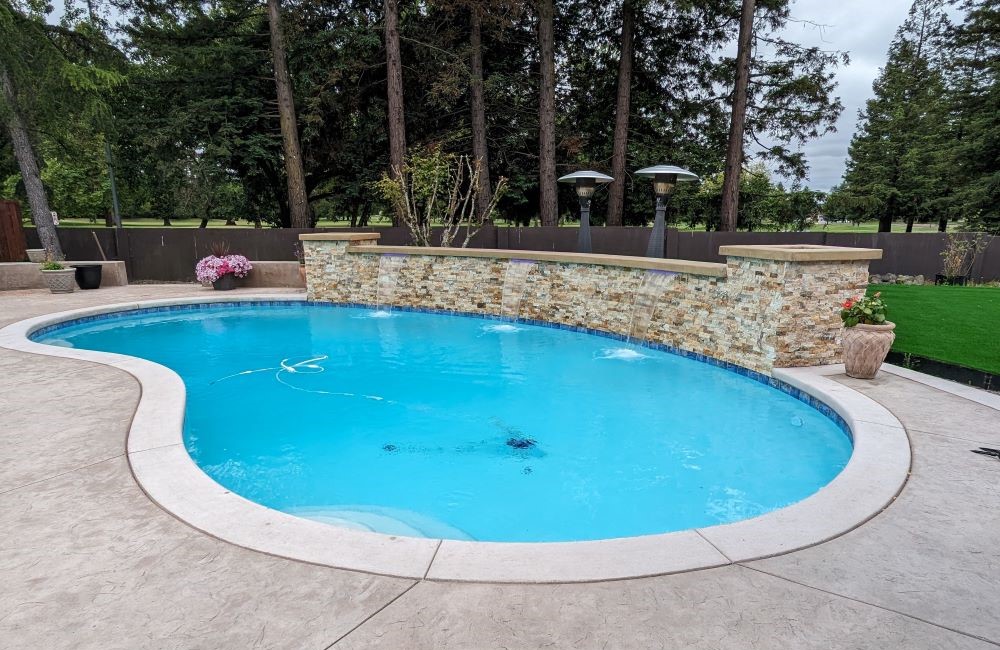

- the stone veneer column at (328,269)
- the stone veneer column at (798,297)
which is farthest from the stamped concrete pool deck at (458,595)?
the stone veneer column at (328,269)

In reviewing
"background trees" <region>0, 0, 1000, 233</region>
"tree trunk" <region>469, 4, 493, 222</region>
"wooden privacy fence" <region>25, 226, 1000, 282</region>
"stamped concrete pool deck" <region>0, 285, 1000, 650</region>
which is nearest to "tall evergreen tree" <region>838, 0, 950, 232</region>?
"background trees" <region>0, 0, 1000, 233</region>

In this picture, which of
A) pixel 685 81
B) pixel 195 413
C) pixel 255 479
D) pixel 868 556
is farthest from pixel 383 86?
pixel 868 556

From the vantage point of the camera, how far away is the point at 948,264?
15.1m

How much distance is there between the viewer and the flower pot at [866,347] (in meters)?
6.08

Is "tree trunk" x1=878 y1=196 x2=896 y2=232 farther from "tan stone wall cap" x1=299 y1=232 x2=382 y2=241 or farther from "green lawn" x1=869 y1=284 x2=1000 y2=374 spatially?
"tan stone wall cap" x1=299 y1=232 x2=382 y2=241

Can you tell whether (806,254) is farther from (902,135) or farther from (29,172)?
(902,135)

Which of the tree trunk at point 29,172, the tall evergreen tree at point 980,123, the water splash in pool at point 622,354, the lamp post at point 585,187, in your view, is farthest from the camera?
the tall evergreen tree at point 980,123

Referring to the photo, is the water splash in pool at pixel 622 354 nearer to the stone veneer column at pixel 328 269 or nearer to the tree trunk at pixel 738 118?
the stone veneer column at pixel 328 269

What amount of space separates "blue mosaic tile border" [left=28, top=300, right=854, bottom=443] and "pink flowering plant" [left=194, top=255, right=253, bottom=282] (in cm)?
143

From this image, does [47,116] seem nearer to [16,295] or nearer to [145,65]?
[145,65]

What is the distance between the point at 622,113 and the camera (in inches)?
789

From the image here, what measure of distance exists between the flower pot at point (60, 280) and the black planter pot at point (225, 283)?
337 cm

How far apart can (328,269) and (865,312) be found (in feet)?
38.2

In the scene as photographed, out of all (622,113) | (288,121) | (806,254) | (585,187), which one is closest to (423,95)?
(288,121)
